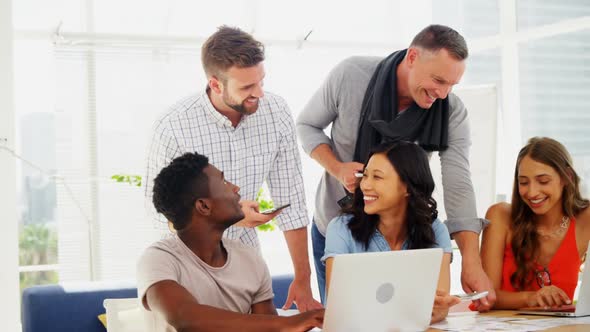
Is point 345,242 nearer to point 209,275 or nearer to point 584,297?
point 209,275

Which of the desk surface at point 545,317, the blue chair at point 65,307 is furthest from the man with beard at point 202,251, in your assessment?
the blue chair at point 65,307

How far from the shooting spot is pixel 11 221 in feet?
17.6

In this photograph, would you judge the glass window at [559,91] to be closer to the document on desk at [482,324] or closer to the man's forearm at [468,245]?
the man's forearm at [468,245]

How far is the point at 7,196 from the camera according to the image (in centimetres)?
535

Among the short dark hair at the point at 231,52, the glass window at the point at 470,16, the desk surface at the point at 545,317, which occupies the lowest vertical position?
the desk surface at the point at 545,317

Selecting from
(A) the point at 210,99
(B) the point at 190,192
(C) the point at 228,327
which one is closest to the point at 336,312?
(C) the point at 228,327

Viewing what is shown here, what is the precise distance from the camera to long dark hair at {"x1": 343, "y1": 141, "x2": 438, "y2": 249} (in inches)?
105

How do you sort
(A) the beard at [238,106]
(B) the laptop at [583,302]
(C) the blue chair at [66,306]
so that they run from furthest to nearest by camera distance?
1. (C) the blue chair at [66,306]
2. (A) the beard at [238,106]
3. (B) the laptop at [583,302]

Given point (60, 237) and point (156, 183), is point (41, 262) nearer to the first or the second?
point (60, 237)

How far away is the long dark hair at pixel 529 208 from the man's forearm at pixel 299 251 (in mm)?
744

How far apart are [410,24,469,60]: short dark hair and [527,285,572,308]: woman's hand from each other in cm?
83

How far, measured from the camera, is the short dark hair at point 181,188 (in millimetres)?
2293

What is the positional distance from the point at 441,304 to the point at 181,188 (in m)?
0.80

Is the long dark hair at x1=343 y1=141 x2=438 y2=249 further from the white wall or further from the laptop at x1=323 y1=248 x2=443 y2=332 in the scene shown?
the white wall
